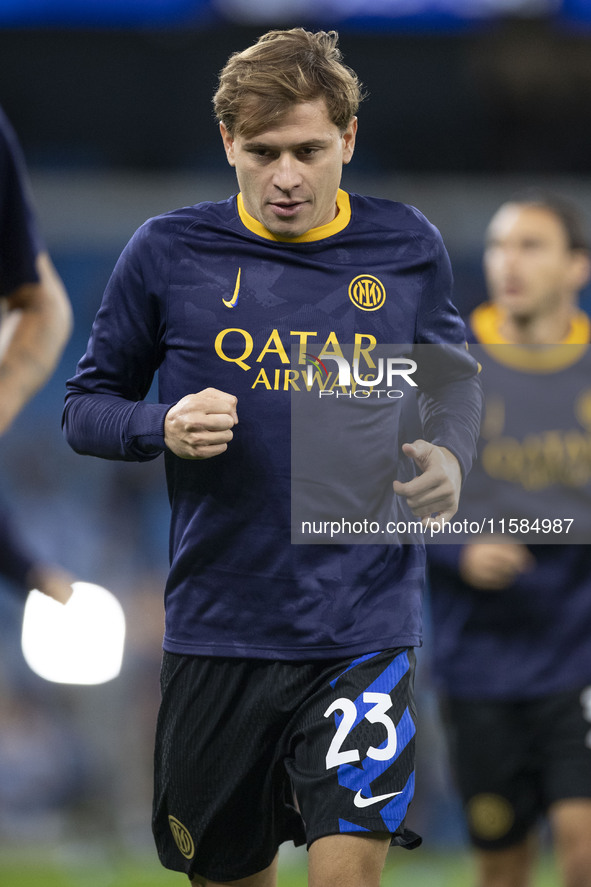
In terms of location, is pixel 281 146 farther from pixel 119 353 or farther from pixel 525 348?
pixel 525 348

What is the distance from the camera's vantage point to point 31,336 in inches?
135

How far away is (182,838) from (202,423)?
1057 millimetres

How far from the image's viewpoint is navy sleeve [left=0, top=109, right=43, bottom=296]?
3195 millimetres

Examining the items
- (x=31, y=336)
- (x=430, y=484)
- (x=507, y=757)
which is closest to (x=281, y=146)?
(x=430, y=484)

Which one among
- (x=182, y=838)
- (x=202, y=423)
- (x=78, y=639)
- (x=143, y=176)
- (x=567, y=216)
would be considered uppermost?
(x=143, y=176)

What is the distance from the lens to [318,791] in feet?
8.66

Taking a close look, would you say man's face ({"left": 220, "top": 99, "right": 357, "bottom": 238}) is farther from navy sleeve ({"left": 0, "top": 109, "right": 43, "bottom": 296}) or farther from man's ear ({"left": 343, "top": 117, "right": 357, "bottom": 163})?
Answer: navy sleeve ({"left": 0, "top": 109, "right": 43, "bottom": 296})

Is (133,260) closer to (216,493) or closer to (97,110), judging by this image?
(216,493)

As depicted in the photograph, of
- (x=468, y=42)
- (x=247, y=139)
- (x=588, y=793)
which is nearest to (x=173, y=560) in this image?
(x=247, y=139)

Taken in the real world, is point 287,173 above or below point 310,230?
above

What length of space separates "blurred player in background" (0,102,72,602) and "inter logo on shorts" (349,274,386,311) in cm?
100

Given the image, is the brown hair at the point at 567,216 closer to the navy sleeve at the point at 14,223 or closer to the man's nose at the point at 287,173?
the navy sleeve at the point at 14,223

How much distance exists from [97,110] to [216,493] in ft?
28.1

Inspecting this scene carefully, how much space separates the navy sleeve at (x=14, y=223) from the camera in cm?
320
